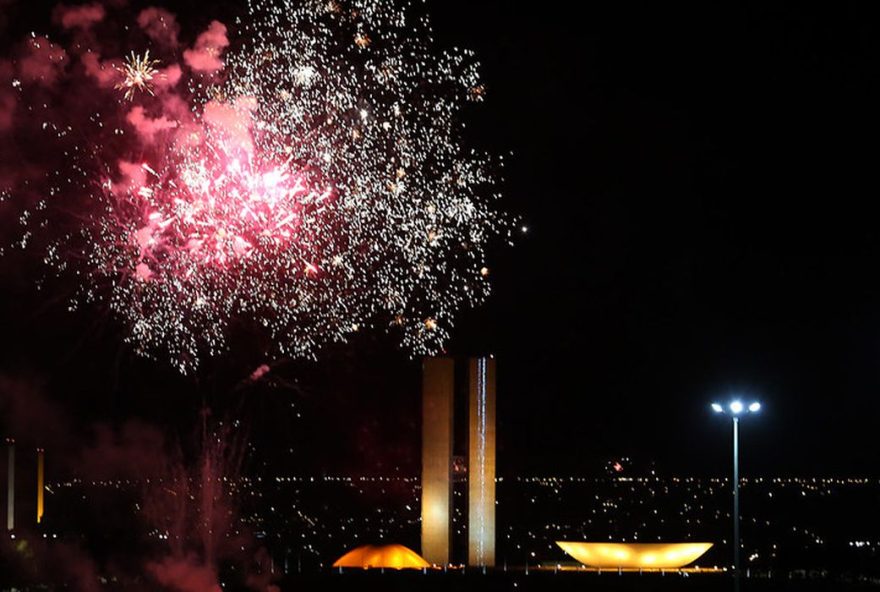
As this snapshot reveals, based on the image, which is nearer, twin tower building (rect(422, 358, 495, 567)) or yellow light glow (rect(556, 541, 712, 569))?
twin tower building (rect(422, 358, 495, 567))

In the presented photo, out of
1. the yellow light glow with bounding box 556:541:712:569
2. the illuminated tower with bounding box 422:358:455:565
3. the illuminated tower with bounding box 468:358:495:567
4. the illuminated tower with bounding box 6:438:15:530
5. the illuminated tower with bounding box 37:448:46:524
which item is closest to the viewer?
the illuminated tower with bounding box 422:358:455:565

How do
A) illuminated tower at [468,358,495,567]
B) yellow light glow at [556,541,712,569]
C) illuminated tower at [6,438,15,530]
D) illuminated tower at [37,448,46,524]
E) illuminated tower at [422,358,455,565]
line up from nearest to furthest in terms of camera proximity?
illuminated tower at [422,358,455,565], illuminated tower at [468,358,495,567], yellow light glow at [556,541,712,569], illuminated tower at [6,438,15,530], illuminated tower at [37,448,46,524]

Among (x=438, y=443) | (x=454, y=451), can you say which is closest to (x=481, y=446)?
(x=454, y=451)

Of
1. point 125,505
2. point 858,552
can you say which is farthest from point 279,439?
point 858,552

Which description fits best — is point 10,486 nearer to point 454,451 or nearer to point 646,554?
point 454,451

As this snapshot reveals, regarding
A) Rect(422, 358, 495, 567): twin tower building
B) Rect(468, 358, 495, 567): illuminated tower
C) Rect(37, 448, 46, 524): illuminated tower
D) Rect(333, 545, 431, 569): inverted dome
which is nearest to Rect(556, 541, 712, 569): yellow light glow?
Rect(422, 358, 495, 567): twin tower building

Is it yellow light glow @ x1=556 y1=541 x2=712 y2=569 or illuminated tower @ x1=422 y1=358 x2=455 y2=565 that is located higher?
illuminated tower @ x1=422 y1=358 x2=455 y2=565

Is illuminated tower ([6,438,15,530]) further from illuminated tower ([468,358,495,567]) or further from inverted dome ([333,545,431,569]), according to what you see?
illuminated tower ([468,358,495,567])
